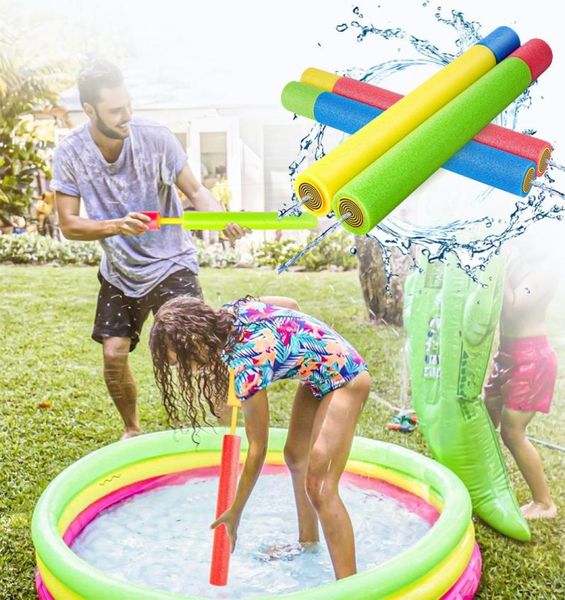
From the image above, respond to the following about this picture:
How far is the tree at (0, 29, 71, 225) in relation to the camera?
8.39 feet

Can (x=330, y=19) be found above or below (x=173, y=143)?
above

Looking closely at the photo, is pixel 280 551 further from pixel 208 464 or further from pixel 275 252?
pixel 275 252

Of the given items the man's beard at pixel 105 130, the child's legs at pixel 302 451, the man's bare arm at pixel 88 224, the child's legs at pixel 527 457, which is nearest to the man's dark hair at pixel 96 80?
the man's beard at pixel 105 130

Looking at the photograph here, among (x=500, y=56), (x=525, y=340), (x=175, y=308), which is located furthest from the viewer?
(x=525, y=340)

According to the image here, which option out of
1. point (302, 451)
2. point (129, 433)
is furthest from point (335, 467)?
point (129, 433)

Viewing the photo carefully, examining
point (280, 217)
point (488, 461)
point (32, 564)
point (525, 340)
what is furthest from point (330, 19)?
point (32, 564)

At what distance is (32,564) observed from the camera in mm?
2383

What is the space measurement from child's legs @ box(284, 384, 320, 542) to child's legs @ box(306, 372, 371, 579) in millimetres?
111

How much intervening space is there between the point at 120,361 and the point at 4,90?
2.87 feet

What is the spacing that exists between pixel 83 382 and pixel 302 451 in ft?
2.43

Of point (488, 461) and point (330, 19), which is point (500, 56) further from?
point (488, 461)

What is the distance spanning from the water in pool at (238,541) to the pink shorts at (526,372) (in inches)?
17.7

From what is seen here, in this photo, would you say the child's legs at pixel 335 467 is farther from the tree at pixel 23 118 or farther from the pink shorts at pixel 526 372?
the tree at pixel 23 118

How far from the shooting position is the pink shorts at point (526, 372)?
2516 mm
